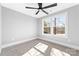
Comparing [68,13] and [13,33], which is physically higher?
[68,13]

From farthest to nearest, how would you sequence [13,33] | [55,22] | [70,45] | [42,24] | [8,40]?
[42,24] < [55,22] < [13,33] < [8,40] < [70,45]

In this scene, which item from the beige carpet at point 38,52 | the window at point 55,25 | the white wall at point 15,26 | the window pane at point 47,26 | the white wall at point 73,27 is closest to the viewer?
the beige carpet at point 38,52

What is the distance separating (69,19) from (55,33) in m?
1.43

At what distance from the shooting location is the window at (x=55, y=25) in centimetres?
392

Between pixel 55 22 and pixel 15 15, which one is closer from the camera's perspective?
pixel 15 15

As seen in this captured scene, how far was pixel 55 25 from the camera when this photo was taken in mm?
4438

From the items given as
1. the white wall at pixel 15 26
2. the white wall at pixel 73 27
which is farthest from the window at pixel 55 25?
the white wall at pixel 15 26

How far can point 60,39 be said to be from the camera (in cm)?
388

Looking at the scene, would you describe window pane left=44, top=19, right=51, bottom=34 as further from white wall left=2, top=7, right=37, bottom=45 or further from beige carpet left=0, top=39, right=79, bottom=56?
beige carpet left=0, top=39, right=79, bottom=56

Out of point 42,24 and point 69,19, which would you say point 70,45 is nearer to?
point 69,19

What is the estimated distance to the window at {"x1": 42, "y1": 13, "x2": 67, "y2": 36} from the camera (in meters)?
3.92

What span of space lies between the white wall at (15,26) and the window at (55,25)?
1.13m

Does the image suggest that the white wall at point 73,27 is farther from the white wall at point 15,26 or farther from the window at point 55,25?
the white wall at point 15,26

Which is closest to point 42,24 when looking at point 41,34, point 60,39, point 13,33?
point 41,34
